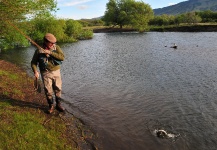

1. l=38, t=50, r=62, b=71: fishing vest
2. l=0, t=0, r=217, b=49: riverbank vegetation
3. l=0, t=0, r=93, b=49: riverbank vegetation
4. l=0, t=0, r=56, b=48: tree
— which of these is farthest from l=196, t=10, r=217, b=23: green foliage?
l=38, t=50, r=62, b=71: fishing vest

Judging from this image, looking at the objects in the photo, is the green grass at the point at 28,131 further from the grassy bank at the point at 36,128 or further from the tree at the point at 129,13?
the tree at the point at 129,13

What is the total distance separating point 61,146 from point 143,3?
12280 centimetres

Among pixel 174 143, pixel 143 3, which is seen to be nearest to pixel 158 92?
pixel 174 143

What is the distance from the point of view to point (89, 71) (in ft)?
84.1

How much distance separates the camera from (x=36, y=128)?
352 inches

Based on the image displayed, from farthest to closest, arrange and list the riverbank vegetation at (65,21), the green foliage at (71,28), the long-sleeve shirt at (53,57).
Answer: the green foliage at (71,28) < the riverbank vegetation at (65,21) < the long-sleeve shirt at (53,57)

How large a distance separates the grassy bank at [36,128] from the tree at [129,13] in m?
98.2

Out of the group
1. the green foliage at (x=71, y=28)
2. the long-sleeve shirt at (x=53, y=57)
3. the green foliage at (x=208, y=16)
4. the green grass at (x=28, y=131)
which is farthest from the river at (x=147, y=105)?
the green foliage at (x=208, y=16)

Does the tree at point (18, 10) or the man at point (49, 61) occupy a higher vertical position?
the tree at point (18, 10)

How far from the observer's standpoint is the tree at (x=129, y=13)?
112244 mm

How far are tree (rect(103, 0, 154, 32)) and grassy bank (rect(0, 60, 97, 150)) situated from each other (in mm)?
98156

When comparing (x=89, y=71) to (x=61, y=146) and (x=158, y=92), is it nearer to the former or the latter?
(x=158, y=92)

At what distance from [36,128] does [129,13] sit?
118 metres

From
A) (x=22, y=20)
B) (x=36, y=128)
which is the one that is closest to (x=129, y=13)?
(x=22, y=20)
